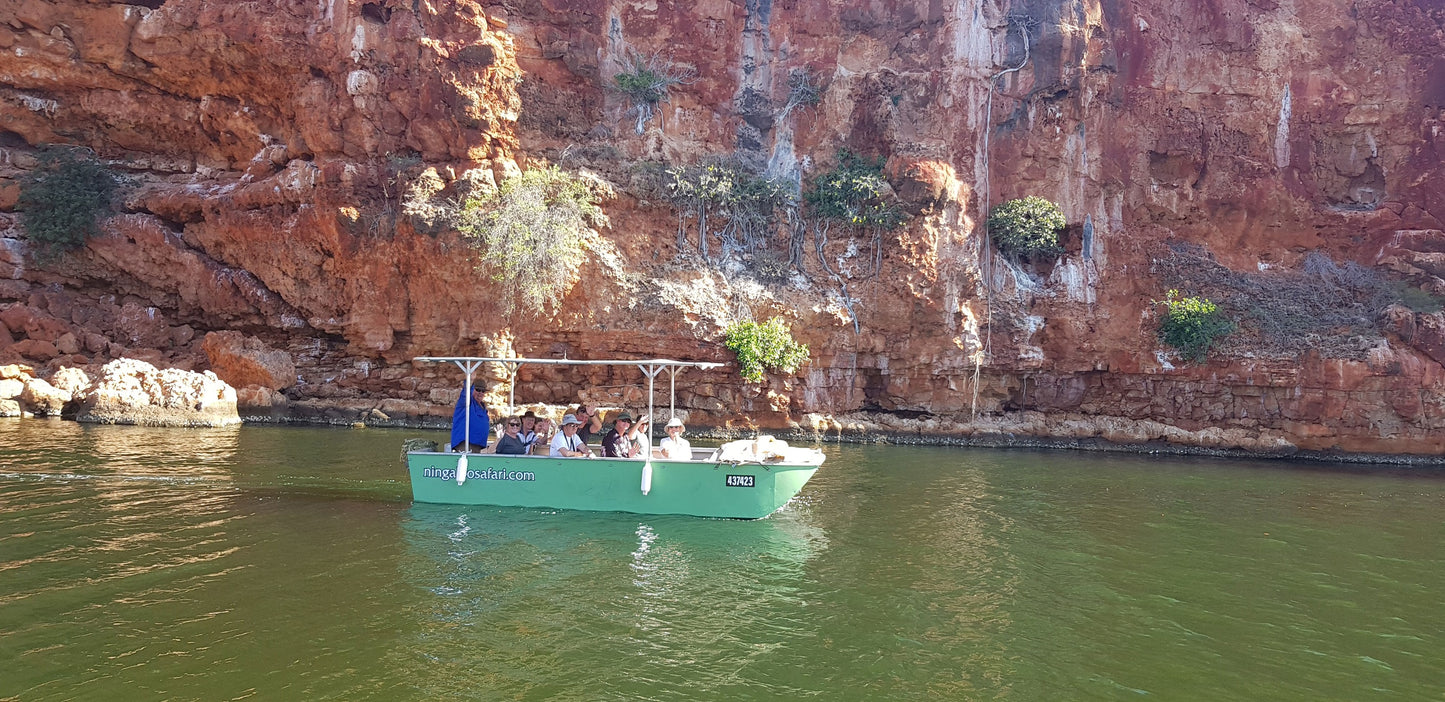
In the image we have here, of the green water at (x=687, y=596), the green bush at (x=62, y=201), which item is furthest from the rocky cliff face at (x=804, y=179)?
the green water at (x=687, y=596)

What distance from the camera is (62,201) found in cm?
2609

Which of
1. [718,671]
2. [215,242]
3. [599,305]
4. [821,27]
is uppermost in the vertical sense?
[821,27]

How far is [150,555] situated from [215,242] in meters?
21.2

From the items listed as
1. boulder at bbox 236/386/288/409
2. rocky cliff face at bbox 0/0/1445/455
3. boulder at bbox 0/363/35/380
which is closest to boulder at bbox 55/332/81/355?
rocky cliff face at bbox 0/0/1445/455

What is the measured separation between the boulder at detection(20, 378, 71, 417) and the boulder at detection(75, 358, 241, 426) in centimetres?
83

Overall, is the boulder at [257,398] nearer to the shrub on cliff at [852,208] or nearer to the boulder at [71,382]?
the boulder at [71,382]

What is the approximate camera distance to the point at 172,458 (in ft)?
51.6

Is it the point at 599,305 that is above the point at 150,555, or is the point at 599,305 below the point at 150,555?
above

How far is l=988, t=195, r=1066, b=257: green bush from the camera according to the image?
2727 cm

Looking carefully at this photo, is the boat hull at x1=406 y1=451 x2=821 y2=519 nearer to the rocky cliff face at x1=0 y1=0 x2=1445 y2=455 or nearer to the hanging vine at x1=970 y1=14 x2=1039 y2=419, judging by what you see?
the rocky cliff face at x1=0 y1=0 x2=1445 y2=455

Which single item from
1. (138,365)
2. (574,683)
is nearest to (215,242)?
(138,365)

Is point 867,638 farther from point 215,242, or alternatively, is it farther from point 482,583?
point 215,242

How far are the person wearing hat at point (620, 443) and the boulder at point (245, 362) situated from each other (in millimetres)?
17269

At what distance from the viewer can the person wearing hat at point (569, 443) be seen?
1247cm
